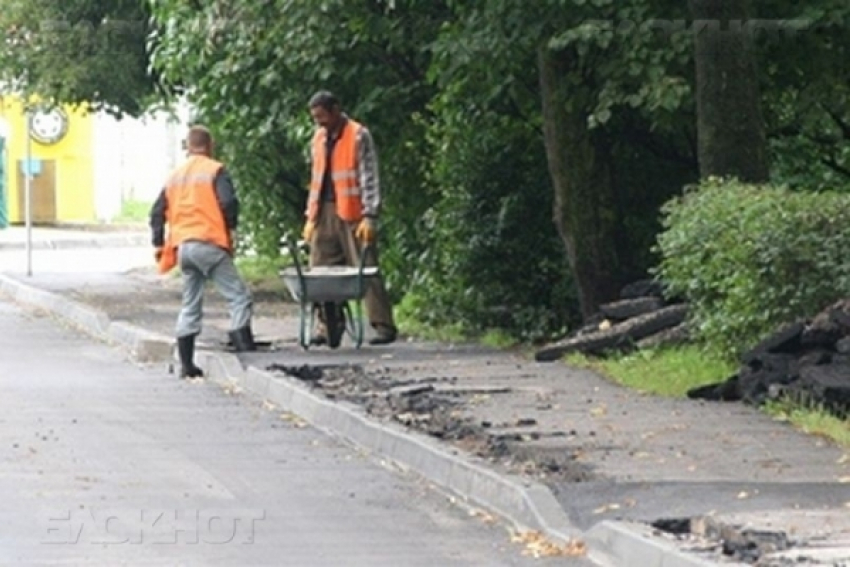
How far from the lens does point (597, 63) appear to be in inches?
784

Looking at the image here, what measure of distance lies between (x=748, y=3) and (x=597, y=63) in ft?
5.62

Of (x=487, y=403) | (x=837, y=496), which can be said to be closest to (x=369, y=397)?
(x=487, y=403)

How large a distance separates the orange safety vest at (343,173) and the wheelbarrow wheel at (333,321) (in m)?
0.75

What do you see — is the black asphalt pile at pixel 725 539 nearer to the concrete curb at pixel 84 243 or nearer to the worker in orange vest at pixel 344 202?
the worker in orange vest at pixel 344 202

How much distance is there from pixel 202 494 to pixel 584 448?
78.4 inches

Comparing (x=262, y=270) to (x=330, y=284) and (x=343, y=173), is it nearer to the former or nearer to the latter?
(x=343, y=173)

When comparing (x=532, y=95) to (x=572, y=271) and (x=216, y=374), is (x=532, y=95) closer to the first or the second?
(x=572, y=271)

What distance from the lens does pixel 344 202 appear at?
20.7 metres

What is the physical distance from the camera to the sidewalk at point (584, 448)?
10.4 meters

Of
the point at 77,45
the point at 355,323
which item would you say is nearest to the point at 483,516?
the point at 355,323

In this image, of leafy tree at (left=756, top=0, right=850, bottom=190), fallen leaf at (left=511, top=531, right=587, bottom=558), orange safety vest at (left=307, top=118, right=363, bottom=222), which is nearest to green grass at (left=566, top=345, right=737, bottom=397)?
leafy tree at (left=756, top=0, right=850, bottom=190)

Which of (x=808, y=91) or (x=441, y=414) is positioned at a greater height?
(x=808, y=91)

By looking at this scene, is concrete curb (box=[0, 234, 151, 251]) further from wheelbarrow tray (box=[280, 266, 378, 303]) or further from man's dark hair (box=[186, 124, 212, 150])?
man's dark hair (box=[186, 124, 212, 150])

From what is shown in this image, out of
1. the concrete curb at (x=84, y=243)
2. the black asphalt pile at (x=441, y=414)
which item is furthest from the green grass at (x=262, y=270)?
the concrete curb at (x=84, y=243)
